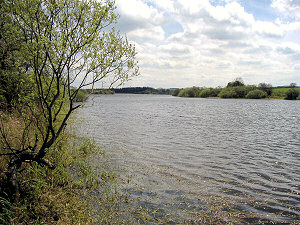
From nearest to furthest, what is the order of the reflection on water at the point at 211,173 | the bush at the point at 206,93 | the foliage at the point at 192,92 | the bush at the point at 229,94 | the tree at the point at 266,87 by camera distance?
the reflection on water at the point at 211,173
the tree at the point at 266,87
the bush at the point at 229,94
the bush at the point at 206,93
the foliage at the point at 192,92

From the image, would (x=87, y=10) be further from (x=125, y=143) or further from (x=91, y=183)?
(x=125, y=143)

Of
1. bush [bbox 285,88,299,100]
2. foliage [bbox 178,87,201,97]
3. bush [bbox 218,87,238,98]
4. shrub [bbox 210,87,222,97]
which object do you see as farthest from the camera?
foliage [bbox 178,87,201,97]

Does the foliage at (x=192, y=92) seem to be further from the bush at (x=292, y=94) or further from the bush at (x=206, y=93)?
the bush at (x=292, y=94)

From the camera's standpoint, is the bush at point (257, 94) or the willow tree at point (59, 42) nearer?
the willow tree at point (59, 42)

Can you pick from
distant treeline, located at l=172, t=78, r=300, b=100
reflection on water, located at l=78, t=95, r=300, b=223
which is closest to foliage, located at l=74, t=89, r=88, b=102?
reflection on water, located at l=78, t=95, r=300, b=223

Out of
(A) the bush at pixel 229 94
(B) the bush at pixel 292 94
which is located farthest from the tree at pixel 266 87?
(A) the bush at pixel 229 94

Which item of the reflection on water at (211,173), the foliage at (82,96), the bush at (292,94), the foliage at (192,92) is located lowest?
the reflection on water at (211,173)

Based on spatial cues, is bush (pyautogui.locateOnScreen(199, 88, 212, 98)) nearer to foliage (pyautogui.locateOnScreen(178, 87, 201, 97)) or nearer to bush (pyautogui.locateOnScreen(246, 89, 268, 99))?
foliage (pyautogui.locateOnScreen(178, 87, 201, 97))

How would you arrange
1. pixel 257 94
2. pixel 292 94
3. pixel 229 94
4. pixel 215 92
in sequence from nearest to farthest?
pixel 292 94
pixel 257 94
pixel 229 94
pixel 215 92

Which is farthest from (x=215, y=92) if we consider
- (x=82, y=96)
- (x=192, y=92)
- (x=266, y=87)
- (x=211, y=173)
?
(x=82, y=96)

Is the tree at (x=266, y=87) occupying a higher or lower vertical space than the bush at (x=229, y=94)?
higher

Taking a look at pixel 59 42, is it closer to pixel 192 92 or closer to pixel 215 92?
pixel 215 92

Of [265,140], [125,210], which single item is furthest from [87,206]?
[265,140]

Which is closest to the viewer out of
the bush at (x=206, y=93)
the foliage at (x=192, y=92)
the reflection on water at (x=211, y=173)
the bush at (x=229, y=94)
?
the reflection on water at (x=211, y=173)
